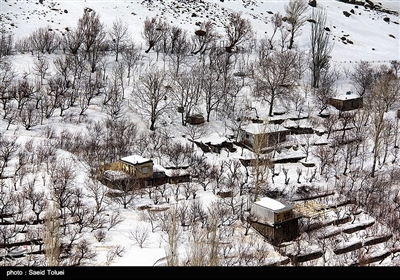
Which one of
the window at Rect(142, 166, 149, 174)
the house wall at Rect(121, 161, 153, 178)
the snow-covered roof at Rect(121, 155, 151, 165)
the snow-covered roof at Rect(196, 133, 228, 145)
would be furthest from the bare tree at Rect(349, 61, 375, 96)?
the snow-covered roof at Rect(121, 155, 151, 165)

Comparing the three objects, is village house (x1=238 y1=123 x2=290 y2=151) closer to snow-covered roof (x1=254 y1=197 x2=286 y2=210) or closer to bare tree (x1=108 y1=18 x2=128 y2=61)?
snow-covered roof (x1=254 y1=197 x2=286 y2=210)

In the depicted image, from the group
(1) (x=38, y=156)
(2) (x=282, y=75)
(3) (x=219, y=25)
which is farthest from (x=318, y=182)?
(3) (x=219, y=25)

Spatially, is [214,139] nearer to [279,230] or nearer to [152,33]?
[279,230]

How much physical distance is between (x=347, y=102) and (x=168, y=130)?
550 inches

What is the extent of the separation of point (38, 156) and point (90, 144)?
3.30 meters

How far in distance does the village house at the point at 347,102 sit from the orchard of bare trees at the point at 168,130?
4.36 feet

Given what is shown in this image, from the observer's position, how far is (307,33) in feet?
156

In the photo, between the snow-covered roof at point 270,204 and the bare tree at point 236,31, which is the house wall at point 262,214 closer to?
the snow-covered roof at point 270,204

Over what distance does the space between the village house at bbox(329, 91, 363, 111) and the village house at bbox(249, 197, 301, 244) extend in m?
16.4

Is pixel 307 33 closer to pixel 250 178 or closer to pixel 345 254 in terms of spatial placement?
pixel 250 178

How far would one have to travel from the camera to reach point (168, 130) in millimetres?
29719

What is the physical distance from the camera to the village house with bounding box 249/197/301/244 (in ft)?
62.8

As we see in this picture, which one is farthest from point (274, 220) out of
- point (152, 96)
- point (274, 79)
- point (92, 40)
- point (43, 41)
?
point (43, 41)

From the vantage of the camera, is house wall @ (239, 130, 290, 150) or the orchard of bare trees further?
house wall @ (239, 130, 290, 150)
